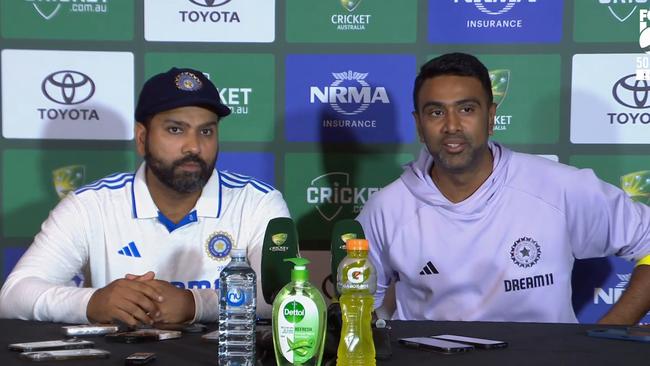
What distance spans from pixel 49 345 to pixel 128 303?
0.27 meters

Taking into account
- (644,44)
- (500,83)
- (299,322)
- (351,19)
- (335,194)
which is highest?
(351,19)

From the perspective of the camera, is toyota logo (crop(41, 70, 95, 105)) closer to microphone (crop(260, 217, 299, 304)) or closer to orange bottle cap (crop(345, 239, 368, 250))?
microphone (crop(260, 217, 299, 304))

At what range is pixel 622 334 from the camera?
4.88ft

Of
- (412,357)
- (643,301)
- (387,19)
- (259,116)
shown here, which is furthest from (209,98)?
(643,301)

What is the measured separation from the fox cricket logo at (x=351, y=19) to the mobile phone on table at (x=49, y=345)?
1.54 metres

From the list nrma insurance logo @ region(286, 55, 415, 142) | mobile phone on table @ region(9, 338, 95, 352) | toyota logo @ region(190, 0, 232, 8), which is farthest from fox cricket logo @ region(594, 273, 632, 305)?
mobile phone on table @ region(9, 338, 95, 352)

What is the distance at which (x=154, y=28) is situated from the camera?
2.66 metres

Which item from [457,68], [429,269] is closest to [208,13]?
[457,68]

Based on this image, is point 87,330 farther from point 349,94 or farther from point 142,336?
point 349,94

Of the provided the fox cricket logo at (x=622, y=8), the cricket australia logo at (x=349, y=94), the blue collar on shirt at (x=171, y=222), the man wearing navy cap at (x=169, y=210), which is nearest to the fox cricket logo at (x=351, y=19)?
the cricket australia logo at (x=349, y=94)

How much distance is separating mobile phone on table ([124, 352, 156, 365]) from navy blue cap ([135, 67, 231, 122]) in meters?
Answer: 0.90

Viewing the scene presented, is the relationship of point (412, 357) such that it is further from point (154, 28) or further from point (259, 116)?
point (154, 28)

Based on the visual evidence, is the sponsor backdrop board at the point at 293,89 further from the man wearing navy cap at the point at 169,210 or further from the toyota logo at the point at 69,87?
the man wearing navy cap at the point at 169,210

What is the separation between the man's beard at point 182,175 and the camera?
2.12m
